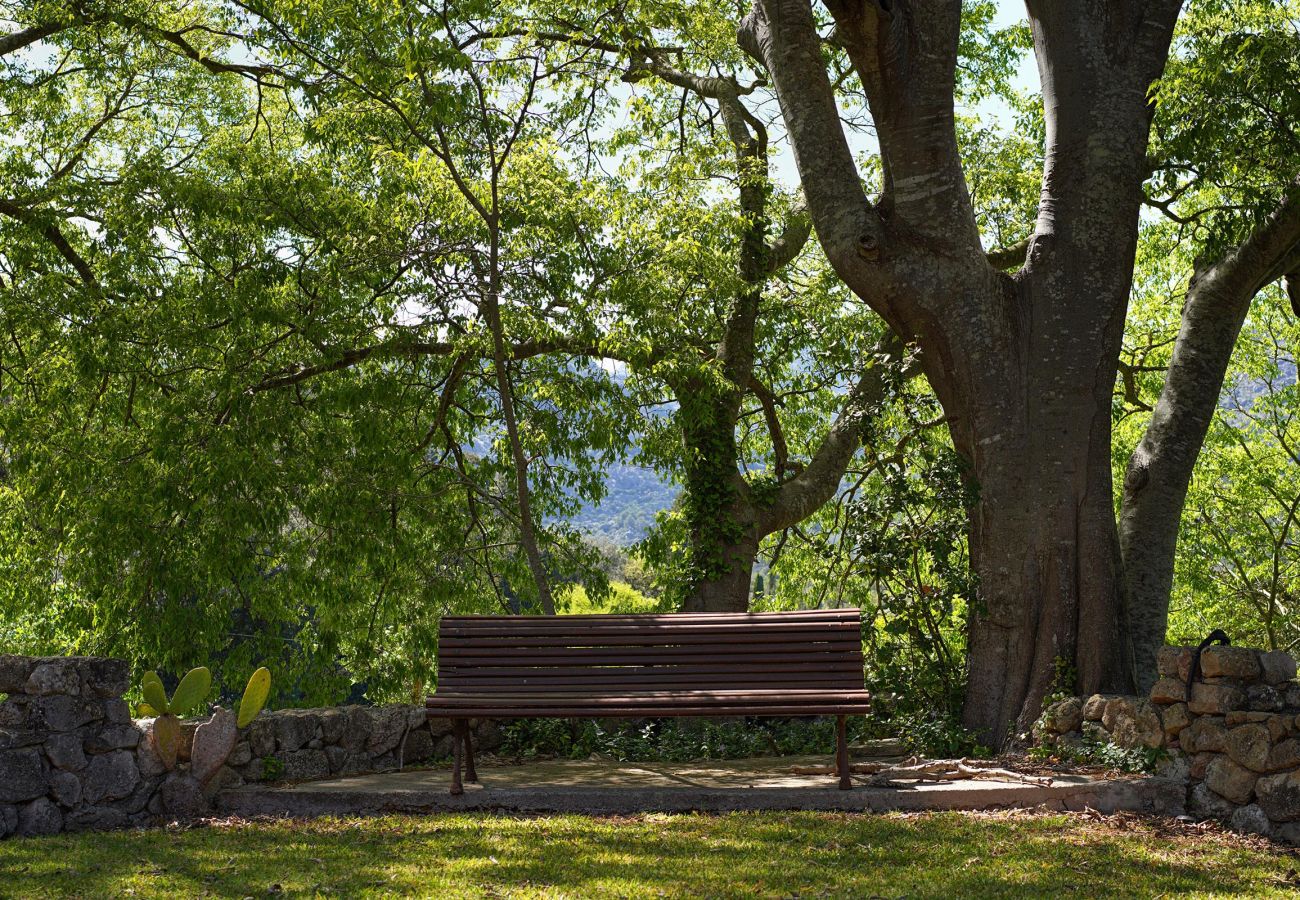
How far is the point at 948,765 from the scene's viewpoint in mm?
6848

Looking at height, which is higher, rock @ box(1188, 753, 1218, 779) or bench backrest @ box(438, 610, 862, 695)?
bench backrest @ box(438, 610, 862, 695)

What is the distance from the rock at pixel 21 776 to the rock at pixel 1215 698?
5817mm

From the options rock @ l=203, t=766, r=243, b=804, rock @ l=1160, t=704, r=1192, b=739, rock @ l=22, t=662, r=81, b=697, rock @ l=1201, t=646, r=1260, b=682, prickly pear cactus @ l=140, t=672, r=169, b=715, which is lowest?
rock @ l=203, t=766, r=243, b=804

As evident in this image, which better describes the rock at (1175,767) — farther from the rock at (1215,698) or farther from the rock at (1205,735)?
the rock at (1215,698)

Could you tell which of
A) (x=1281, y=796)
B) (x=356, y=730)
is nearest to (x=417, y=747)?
(x=356, y=730)

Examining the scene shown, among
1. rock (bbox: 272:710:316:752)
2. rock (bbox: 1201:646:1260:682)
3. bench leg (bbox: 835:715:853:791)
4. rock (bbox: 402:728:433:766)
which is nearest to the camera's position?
rock (bbox: 1201:646:1260:682)

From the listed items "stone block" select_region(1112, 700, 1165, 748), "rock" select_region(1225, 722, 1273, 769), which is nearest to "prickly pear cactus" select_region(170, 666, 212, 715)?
"stone block" select_region(1112, 700, 1165, 748)

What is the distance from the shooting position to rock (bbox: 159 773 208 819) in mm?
5973

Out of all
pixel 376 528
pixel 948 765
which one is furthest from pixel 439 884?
pixel 376 528

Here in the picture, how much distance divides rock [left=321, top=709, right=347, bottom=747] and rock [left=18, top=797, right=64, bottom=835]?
1592 millimetres

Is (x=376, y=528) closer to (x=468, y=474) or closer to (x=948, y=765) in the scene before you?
(x=468, y=474)

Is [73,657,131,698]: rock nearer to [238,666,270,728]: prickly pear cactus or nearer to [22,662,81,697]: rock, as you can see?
[22,662,81,697]: rock

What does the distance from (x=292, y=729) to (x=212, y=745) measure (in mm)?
696

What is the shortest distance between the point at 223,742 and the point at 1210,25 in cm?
858
